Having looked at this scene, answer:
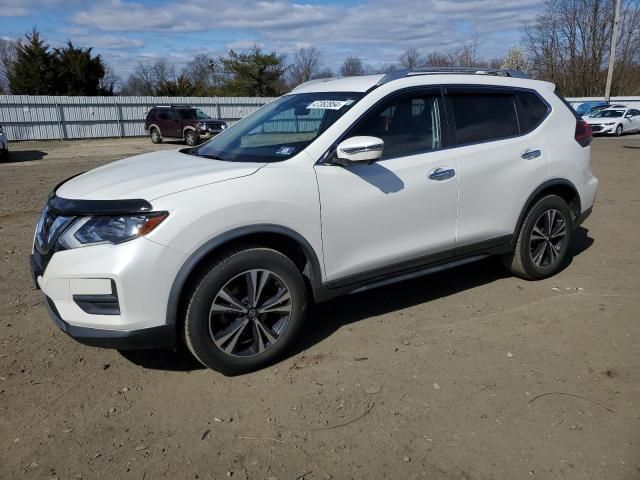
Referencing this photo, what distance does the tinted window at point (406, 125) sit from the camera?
3821 mm

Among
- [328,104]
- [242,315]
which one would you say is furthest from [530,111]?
[242,315]

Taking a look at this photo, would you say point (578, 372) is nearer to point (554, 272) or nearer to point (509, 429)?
point (509, 429)

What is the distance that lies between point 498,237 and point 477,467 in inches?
93.7

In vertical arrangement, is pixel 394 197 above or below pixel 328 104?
below

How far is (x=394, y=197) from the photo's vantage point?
3.79 metres

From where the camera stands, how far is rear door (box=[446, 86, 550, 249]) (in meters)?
4.24

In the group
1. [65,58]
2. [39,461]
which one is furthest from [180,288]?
[65,58]

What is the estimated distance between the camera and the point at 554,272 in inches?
205

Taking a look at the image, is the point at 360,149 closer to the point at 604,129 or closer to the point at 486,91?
the point at 486,91

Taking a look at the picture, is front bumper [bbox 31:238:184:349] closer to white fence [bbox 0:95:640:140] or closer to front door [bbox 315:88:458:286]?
front door [bbox 315:88:458:286]

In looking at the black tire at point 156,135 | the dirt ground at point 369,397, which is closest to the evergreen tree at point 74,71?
the black tire at point 156,135

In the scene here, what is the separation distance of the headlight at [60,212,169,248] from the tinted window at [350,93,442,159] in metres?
1.49

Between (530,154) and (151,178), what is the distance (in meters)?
3.14

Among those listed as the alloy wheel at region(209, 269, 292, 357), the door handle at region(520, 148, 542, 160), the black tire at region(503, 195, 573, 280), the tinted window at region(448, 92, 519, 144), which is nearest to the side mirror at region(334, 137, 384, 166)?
the alloy wheel at region(209, 269, 292, 357)
